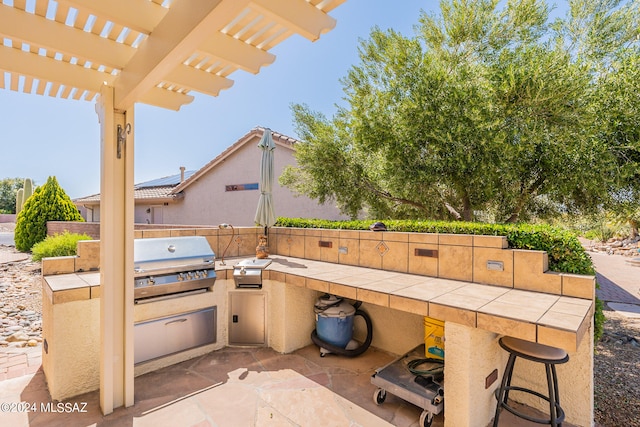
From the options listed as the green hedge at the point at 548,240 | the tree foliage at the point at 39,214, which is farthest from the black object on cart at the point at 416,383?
the tree foliage at the point at 39,214

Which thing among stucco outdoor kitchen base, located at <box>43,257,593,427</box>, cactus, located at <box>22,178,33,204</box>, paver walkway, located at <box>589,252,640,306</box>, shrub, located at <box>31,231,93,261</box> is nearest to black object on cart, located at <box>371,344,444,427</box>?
stucco outdoor kitchen base, located at <box>43,257,593,427</box>

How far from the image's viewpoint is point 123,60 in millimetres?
2670

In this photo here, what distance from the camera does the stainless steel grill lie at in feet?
11.8

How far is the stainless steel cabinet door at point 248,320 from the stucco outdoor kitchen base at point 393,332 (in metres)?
0.10

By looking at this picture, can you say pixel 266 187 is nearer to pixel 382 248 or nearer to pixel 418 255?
pixel 382 248

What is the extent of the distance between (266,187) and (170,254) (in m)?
2.27

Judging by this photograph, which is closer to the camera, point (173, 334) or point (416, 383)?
point (416, 383)

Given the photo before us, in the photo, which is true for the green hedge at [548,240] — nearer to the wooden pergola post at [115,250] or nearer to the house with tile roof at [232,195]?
the wooden pergola post at [115,250]

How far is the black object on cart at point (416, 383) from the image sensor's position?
2824 mm

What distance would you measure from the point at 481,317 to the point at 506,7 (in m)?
6.24

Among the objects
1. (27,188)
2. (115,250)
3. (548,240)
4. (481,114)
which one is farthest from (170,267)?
(27,188)

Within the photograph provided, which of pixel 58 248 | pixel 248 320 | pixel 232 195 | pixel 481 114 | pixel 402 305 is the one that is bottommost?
pixel 248 320

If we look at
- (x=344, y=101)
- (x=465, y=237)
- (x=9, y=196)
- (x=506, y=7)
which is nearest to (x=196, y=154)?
(x=344, y=101)

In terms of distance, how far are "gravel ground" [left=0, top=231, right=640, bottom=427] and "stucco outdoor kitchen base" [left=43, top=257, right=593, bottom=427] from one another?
0.99 metres
